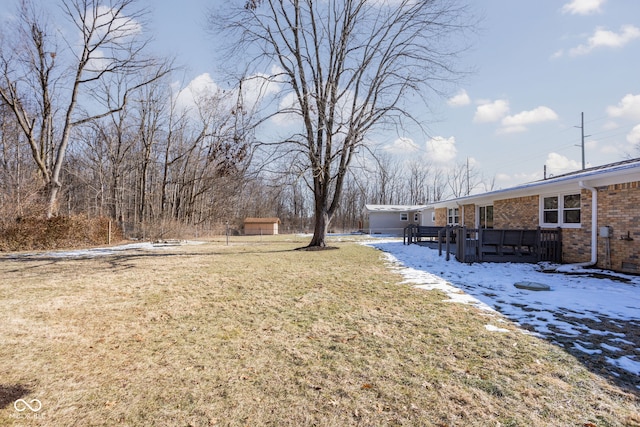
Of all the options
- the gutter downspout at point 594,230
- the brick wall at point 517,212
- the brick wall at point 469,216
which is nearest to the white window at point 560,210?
the brick wall at point 517,212

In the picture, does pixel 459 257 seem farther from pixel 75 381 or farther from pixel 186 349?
pixel 75 381

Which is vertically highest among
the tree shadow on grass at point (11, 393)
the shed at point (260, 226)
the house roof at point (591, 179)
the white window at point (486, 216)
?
the house roof at point (591, 179)

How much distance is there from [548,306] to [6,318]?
8.52 meters

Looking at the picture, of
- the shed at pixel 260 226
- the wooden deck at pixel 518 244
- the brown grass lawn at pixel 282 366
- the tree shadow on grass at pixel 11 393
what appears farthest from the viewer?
the shed at pixel 260 226

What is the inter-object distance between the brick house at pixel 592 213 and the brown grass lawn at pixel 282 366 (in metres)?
5.78

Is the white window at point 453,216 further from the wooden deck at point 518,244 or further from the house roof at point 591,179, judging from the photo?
the wooden deck at point 518,244

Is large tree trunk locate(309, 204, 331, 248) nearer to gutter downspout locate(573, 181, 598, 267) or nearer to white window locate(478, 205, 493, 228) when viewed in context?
white window locate(478, 205, 493, 228)

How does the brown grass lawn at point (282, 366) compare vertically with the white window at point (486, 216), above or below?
below

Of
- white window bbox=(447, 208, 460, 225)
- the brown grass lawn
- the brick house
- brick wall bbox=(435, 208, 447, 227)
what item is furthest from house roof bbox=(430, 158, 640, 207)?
brick wall bbox=(435, 208, 447, 227)

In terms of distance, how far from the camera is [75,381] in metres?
2.96

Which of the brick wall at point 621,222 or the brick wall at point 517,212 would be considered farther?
the brick wall at point 517,212

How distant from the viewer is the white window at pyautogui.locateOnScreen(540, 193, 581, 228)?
988cm

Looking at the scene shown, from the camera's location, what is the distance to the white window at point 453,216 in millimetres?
21667

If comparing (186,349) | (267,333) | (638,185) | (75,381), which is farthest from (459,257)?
(75,381)
